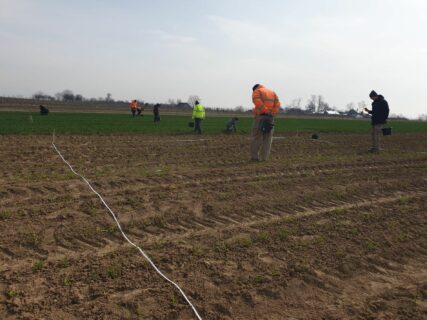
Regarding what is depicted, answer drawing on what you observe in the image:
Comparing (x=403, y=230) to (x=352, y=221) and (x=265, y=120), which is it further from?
(x=265, y=120)

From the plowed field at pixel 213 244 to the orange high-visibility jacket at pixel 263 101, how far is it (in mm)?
1959

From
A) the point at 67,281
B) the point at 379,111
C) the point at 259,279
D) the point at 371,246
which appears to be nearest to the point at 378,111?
the point at 379,111

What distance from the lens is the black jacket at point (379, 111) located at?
1261 cm

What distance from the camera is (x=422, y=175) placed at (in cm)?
903

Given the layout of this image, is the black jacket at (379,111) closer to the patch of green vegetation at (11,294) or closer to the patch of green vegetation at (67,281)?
the patch of green vegetation at (67,281)

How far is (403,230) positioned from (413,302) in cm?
193

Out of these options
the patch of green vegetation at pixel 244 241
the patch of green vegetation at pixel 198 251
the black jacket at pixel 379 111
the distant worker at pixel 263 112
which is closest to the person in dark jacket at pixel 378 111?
the black jacket at pixel 379 111

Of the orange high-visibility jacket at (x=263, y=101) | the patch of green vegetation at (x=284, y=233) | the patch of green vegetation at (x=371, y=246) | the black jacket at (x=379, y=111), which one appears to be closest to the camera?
the patch of green vegetation at (x=371, y=246)

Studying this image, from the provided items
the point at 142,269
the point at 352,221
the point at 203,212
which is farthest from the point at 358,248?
the point at 142,269

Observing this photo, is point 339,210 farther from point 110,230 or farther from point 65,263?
point 65,263

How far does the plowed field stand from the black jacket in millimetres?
4719

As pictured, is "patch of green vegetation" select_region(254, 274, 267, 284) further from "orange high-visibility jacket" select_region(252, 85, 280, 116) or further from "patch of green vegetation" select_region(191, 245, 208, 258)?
"orange high-visibility jacket" select_region(252, 85, 280, 116)

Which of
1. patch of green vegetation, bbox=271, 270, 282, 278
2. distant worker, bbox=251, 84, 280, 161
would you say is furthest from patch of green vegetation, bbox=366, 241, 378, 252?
distant worker, bbox=251, 84, 280, 161

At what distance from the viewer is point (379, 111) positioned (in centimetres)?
1266
